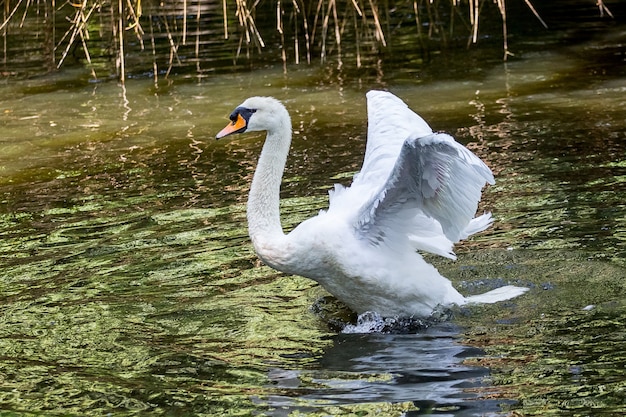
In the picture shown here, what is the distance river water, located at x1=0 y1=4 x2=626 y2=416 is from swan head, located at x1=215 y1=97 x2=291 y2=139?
3.50 ft

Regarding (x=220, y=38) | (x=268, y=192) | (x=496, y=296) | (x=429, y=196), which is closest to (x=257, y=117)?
(x=268, y=192)

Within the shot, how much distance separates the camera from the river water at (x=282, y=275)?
5.27m

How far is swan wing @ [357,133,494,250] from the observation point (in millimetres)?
5727

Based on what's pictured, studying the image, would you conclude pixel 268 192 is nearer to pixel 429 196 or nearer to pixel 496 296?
pixel 429 196

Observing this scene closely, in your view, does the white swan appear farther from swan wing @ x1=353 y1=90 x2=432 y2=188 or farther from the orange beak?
swan wing @ x1=353 y1=90 x2=432 y2=188

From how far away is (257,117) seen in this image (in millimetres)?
6340

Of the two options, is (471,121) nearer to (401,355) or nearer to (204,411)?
(401,355)

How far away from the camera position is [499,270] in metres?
7.14

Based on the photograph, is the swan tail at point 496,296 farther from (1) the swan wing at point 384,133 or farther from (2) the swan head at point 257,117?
(2) the swan head at point 257,117

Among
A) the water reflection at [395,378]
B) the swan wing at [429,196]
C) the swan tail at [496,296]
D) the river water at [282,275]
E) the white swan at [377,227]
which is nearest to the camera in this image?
the water reflection at [395,378]

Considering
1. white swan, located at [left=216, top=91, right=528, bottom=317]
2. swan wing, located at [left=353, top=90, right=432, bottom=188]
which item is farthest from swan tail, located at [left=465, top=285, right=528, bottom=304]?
swan wing, located at [left=353, top=90, right=432, bottom=188]

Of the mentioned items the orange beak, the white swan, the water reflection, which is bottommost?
the water reflection

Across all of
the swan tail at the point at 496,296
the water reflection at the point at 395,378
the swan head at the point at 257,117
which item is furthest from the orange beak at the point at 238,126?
the swan tail at the point at 496,296

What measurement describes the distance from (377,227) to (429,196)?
14.1 inches
